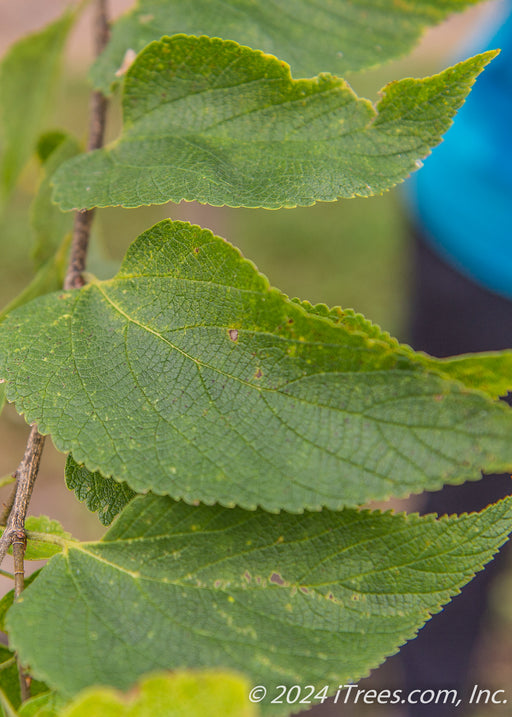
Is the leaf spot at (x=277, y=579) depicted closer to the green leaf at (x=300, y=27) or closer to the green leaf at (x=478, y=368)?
the green leaf at (x=478, y=368)

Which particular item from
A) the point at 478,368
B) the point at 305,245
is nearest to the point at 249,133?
the point at 478,368

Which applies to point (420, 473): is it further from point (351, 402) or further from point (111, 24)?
point (111, 24)

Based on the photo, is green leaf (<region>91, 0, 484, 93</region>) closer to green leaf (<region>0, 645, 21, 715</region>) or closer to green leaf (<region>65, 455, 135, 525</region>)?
green leaf (<region>65, 455, 135, 525</region>)

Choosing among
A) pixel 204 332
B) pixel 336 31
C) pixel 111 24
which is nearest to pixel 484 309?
pixel 336 31

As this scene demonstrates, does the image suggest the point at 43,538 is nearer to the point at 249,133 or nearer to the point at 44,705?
the point at 44,705

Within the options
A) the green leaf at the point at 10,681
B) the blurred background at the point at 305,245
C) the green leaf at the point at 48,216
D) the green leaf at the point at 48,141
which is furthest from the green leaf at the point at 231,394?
the blurred background at the point at 305,245

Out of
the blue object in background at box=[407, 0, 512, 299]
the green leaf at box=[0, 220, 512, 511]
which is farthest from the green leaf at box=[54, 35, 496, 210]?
the blue object in background at box=[407, 0, 512, 299]
